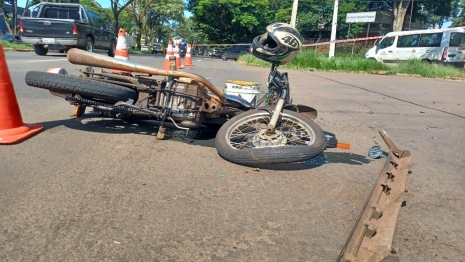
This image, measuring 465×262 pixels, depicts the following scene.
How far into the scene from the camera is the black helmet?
3.79m

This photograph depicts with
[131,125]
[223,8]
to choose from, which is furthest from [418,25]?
[131,125]

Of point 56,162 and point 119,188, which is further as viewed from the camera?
point 56,162

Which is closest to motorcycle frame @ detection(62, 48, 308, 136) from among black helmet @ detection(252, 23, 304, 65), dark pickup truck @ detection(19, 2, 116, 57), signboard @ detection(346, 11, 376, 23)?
black helmet @ detection(252, 23, 304, 65)

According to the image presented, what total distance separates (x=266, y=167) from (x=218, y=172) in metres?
0.47

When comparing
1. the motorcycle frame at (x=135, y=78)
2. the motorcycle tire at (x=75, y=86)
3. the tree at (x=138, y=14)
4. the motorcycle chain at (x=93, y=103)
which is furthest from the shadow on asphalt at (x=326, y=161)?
the tree at (x=138, y=14)

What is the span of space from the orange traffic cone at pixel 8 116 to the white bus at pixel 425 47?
Answer: 22.2 m

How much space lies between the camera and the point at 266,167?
140 inches

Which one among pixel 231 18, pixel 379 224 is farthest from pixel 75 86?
pixel 231 18

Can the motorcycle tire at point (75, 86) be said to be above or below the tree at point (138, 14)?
below

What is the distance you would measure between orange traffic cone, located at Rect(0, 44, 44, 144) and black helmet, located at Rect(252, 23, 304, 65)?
2429 millimetres

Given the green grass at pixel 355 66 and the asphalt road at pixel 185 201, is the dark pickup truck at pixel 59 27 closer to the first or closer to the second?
the green grass at pixel 355 66

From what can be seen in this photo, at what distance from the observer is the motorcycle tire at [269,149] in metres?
3.31

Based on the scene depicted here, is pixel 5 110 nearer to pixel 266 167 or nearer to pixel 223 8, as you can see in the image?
pixel 266 167

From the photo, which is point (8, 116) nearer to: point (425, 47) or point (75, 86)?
point (75, 86)
